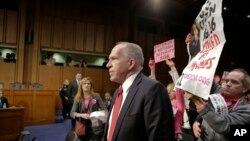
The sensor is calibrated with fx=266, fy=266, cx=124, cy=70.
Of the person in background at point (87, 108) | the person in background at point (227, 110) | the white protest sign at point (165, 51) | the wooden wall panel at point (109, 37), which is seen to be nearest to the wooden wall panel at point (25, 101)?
the wooden wall panel at point (109, 37)

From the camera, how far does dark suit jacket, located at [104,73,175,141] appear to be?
1.46m

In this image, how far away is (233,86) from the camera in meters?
1.95

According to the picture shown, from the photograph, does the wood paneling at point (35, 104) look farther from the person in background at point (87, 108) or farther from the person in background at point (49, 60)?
the person in background at point (87, 108)

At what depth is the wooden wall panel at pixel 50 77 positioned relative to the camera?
30.0 ft

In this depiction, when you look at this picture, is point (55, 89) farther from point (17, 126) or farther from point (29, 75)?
point (17, 126)

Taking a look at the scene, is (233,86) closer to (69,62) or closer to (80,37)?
(69,62)

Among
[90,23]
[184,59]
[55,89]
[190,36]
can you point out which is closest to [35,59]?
[55,89]

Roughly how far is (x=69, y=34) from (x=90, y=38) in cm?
84

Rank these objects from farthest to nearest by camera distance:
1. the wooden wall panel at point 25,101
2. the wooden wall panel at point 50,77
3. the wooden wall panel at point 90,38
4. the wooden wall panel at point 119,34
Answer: the wooden wall panel at point 119,34
the wooden wall panel at point 90,38
the wooden wall panel at point 50,77
the wooden wall panel at point 25,101

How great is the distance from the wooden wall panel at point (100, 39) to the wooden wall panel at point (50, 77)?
1868 mm

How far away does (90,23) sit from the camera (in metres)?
10.4

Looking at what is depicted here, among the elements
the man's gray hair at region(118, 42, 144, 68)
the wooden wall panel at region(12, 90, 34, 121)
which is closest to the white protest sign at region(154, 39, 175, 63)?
the man's gray hair at region(118, 42, 144, 68)

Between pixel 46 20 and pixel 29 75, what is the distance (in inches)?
80.3

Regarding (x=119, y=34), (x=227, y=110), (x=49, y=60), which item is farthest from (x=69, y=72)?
(x=227, y=110)
